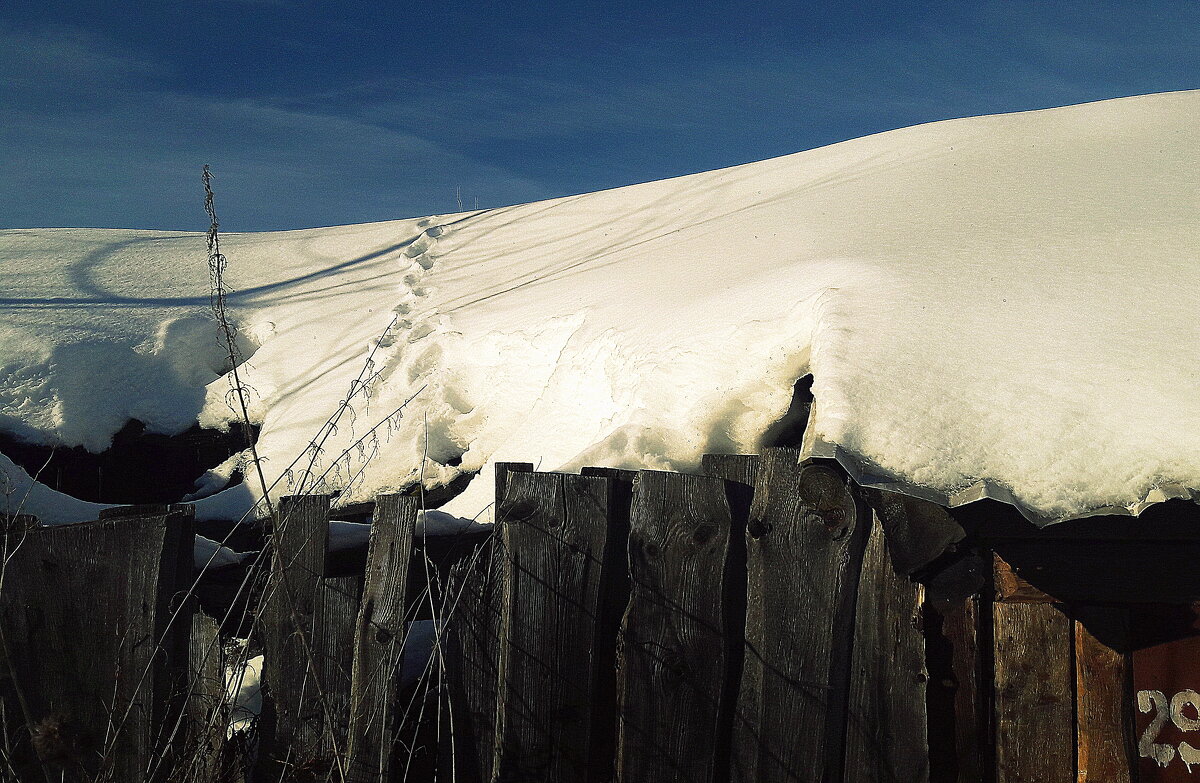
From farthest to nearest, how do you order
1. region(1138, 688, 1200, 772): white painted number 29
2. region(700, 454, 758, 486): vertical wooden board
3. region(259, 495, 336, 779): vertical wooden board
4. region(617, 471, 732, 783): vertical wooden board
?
region(259, 495, 336, 779): vertical wooden board
region(700, 454, 758, 486): vertical wooden board
region(617, 471, 732, 783): vertical wooden board
region(1138, 688, 1200, 772): white painted number 29

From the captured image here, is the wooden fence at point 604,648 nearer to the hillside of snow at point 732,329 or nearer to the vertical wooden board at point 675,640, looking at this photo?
the vertical wooden board at point 675,640

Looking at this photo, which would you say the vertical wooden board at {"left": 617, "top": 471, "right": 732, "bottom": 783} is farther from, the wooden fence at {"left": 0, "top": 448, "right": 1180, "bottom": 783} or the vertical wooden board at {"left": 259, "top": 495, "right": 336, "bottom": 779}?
the vertical wooden board at {"left": 259, "top": 495, "right": 336, "bottom": 779}

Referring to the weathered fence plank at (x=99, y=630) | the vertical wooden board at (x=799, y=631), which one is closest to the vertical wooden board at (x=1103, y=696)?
the vertical wooden board at (x=799, y=631)

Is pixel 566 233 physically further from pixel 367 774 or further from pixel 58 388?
pixel 367 774

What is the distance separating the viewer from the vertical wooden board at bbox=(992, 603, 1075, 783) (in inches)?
80.2

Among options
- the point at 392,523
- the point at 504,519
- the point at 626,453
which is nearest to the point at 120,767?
the point at 392,523

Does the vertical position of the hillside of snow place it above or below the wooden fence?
above

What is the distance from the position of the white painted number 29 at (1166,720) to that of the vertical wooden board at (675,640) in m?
1.02

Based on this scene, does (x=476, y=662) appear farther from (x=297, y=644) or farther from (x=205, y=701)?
(x=205, y=701)

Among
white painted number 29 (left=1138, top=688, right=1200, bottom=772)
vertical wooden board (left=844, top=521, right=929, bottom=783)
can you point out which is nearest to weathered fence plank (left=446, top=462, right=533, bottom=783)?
vertical wooden board (left=844, top=521, right=929, bottom=783)

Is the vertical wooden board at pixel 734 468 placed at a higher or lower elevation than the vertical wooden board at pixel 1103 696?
higher

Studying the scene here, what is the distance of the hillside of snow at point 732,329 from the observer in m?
2.22

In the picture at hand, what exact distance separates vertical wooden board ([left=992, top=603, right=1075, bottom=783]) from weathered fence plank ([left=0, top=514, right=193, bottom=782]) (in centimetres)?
220

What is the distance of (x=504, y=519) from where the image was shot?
2312 millimetres
